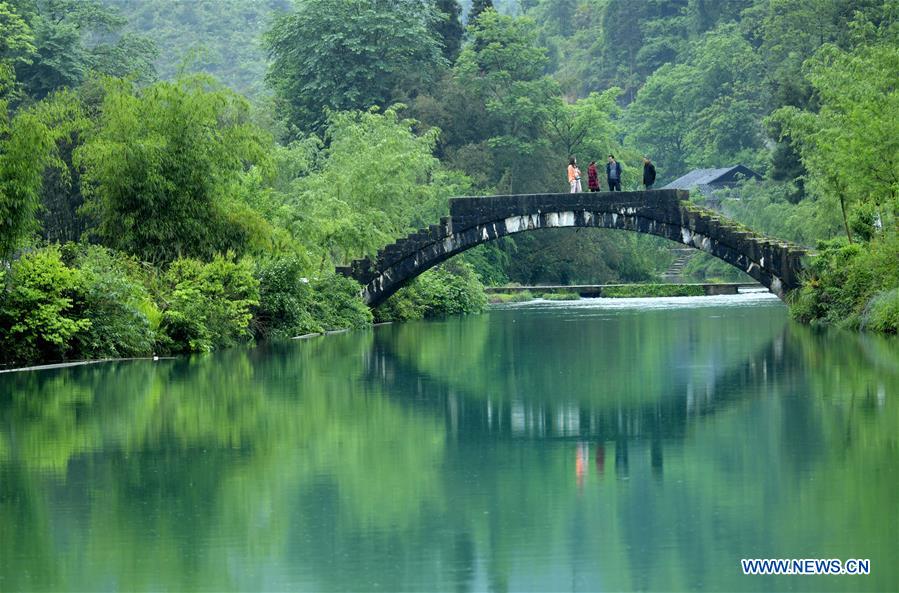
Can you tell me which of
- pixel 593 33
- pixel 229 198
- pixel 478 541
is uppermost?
pixel 593 33

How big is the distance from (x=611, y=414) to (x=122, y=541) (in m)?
8.62

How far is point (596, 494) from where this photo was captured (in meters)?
13.1

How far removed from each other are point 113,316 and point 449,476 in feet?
54.8

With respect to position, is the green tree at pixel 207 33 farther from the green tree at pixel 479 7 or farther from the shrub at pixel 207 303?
the shrub at pixel 207 303

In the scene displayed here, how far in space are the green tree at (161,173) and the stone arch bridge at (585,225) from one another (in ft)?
30.3

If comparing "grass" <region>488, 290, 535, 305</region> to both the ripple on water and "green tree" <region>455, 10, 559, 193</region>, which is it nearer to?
the ripple on water

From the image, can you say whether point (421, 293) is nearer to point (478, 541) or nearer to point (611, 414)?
point (611, 414)

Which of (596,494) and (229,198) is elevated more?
(229,198)

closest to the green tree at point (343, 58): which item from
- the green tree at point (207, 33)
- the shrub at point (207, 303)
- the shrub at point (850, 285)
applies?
the shrub at point (850, 285)

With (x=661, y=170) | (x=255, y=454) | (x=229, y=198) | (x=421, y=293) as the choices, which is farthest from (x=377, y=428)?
(x=661, y=170)

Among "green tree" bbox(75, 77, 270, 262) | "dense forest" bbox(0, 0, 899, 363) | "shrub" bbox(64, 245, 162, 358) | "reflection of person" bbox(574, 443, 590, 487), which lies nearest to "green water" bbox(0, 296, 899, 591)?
"reflection of person" bbox(574, 443, 590, 487)

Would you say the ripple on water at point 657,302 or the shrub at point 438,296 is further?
the ripple on water at point 657,302

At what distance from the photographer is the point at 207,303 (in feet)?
108

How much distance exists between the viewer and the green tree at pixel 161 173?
34.9m
